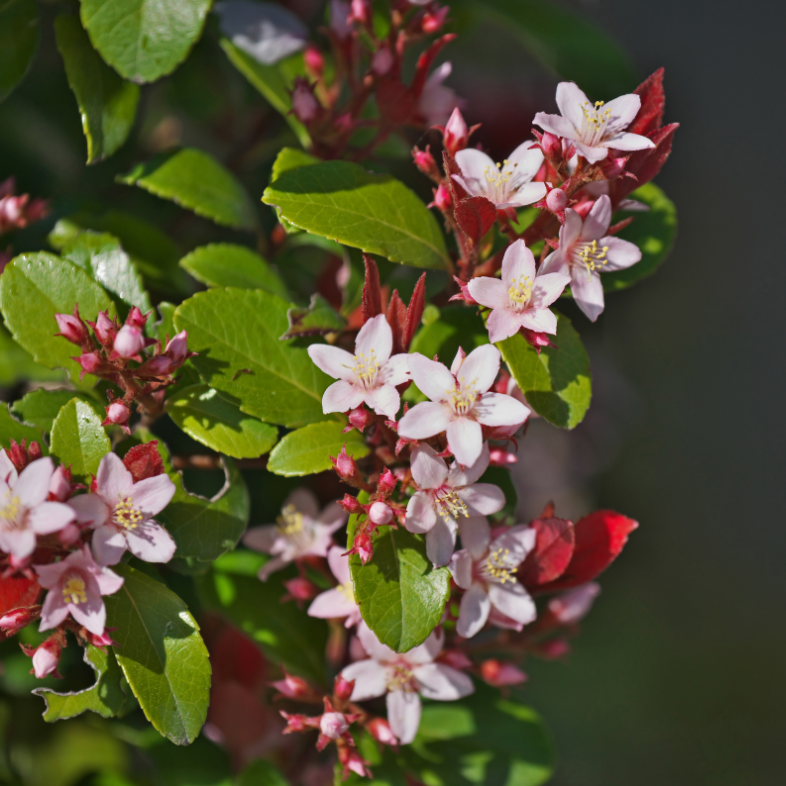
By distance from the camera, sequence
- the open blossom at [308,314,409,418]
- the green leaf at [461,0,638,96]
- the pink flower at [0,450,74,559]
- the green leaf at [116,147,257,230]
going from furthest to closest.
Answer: the green leaf at [461,0,638,96]
the green leaf at [116,147,257,230]
the open blossom at [308,314,409,418]
the pink flower at [0,450,74,559]

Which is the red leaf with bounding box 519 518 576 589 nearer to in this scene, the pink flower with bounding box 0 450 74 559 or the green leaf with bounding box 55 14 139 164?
the pink flower with bounding box 0 450 74 559

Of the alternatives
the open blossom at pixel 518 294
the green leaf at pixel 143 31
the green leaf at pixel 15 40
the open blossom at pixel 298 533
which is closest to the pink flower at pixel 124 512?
the open blossom at pixel 298 533

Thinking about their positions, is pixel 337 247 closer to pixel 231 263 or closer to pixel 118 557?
pixel 231 263

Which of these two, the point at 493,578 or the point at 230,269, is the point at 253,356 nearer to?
the point at 230,269

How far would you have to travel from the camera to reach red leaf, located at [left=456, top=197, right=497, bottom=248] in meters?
0.67

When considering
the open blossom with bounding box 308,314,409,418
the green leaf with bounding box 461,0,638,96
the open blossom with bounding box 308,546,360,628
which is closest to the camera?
the open blossom with bounding box 308,314,409,418

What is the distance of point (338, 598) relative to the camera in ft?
2.58

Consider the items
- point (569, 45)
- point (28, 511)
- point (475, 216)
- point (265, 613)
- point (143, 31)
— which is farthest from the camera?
point (569, 45)

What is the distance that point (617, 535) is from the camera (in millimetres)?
777

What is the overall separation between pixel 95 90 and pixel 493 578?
72 centimetres

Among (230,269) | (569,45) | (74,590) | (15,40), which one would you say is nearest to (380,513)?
(74,590)

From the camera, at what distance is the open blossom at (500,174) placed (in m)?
0.71

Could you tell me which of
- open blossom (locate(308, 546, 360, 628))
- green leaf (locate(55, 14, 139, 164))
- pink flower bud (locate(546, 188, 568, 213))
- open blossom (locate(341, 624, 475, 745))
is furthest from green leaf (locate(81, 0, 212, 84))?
open blossom (locate(341, 624, 475, 745))

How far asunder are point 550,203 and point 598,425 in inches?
48.4
